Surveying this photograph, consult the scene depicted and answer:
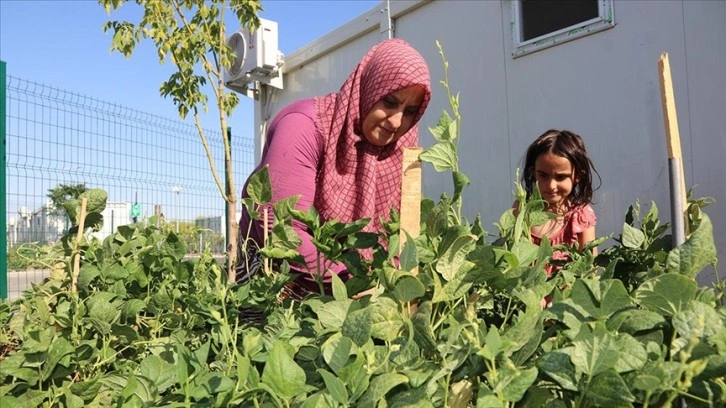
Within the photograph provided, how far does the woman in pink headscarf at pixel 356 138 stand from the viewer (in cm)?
128

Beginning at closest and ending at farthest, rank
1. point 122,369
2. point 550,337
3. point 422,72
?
point 550,337, point 122,369, point 422,72

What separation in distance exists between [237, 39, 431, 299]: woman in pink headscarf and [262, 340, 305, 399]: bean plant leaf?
2.46 feet

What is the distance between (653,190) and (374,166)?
5.99 ft

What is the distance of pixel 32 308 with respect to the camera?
1.04 meters

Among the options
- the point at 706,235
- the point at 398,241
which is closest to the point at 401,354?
the point at 398,241

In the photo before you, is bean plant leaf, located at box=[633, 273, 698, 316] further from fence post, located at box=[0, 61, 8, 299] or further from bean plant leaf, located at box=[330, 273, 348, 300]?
fence post, located at box=[0, 61, 8, 299]

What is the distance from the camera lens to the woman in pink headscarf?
1284 mm

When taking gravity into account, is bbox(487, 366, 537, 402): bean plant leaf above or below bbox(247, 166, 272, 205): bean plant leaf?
below

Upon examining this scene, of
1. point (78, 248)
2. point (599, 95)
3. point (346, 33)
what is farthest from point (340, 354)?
point (346, 33)

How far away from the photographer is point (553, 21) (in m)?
3.11

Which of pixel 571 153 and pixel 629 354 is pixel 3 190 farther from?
pixel 629 354

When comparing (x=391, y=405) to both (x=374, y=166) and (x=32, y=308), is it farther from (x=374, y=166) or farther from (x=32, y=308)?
(x=374, y=166)

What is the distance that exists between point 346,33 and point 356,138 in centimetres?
312

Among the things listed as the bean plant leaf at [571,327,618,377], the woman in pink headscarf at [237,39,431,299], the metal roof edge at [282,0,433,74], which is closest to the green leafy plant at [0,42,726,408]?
the bean plant leaf at [571,327,618,377]
